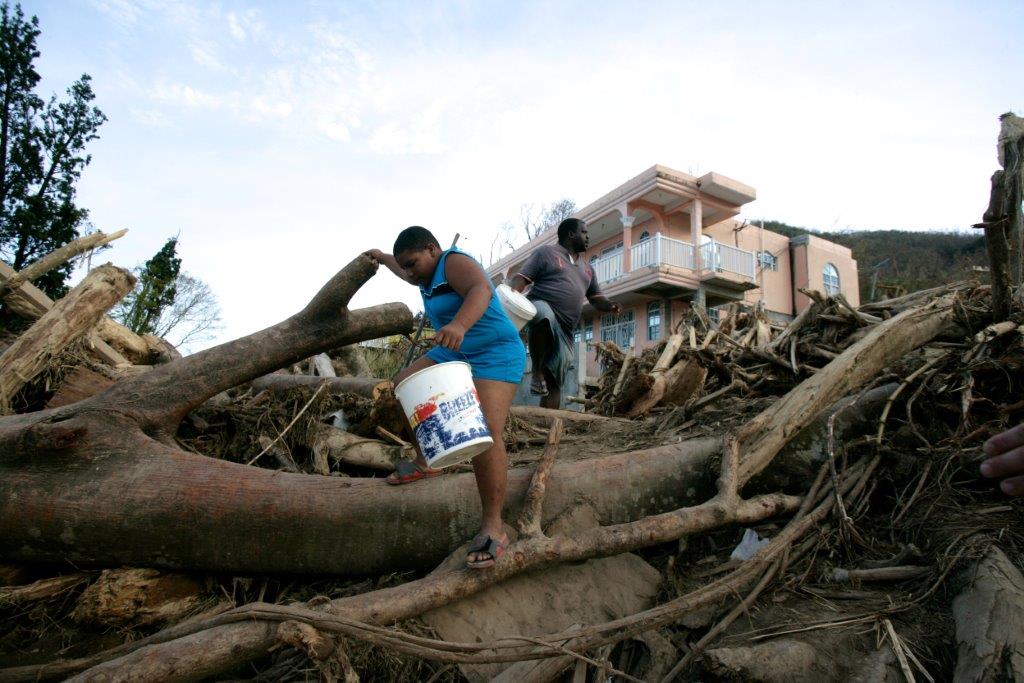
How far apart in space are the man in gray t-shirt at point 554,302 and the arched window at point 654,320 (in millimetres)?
12996

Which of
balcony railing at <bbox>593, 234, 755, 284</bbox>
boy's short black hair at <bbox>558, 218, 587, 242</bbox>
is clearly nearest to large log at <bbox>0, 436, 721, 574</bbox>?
boy's short black hair at <bbox>558, 218, 587, 242</bbox>

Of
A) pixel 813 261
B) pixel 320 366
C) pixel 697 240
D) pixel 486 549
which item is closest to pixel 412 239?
pixel 486 549

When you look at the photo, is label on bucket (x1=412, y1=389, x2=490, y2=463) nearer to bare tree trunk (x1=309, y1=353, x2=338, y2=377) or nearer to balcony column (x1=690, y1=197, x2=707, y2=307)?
bare tree trunk (x1=309, y1=353, x2=338, y2=377)

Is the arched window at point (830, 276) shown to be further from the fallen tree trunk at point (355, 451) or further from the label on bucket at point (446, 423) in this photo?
the label on bucket at point (446, 423)

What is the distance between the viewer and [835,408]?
9.73 ft

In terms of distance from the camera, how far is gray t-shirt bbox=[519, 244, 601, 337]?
507 centimetres

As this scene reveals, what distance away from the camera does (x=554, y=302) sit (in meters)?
5.07

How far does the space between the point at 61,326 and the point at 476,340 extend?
391 cm

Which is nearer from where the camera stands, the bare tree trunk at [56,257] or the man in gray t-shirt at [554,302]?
the man in gray t-shirt at [554,302]

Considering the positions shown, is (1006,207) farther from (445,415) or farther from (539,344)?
(539,344)

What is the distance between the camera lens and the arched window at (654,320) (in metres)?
17.7

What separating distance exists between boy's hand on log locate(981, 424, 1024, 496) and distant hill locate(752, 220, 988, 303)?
30.6 meters

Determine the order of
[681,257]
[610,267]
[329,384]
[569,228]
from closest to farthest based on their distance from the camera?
[329,384]
[569,228]
[681,257]
[610,267]

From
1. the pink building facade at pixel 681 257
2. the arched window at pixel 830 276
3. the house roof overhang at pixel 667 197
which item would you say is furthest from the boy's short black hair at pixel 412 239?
the arched window at pixel 830 276
